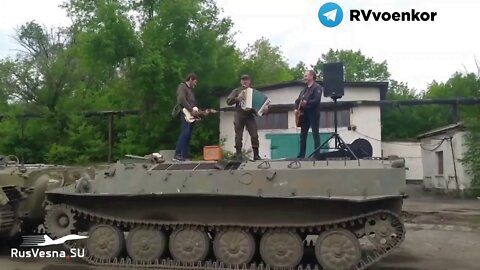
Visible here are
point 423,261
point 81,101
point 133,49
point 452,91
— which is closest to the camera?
point 423,261

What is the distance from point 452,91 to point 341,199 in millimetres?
40587

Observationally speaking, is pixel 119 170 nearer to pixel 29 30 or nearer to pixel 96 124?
pixel 96 124

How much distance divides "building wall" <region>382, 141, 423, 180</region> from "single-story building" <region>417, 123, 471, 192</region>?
7.17m

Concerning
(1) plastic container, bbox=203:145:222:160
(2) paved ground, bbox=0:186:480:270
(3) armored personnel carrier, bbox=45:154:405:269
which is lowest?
(2) paved ground, bbox=0:186:480:270

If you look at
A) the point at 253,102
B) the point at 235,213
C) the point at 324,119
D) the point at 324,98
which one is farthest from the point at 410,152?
the point at 235,213

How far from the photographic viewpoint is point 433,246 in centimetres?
1289

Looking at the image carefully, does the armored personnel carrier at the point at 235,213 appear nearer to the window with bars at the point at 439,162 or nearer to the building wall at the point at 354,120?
the building wall at the point at 354,120

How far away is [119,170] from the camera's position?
33.7ft

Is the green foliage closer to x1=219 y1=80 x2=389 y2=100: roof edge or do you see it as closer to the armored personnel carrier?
x1=219 y1=80 x2=389 y2=100: roof edge

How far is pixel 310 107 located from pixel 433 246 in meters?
4.65

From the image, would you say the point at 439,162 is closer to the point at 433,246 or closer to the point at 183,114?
the point at 433,246

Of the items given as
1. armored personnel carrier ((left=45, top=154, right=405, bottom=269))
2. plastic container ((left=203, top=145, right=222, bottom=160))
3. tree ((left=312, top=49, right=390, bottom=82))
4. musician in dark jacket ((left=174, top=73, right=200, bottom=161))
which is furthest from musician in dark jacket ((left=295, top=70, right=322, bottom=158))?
tree ((left=312, top=49, right=390, bottom=82))

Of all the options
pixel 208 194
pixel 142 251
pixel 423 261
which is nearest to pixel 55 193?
pixel 142 251

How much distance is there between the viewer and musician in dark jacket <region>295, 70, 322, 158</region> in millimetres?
10898
